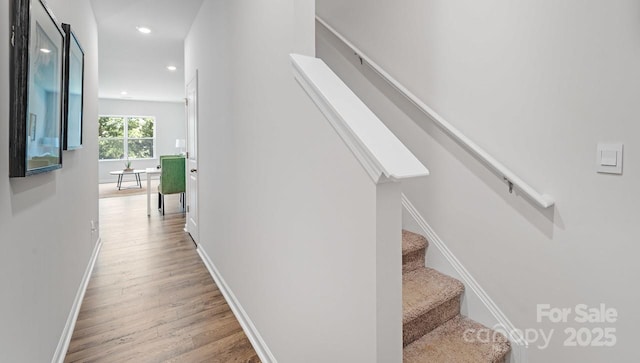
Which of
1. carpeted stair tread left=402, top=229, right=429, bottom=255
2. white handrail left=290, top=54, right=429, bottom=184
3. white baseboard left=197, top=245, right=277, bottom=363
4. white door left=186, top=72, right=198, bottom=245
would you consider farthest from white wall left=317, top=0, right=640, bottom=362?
white door left=186, top=72, right=198, bottom=245

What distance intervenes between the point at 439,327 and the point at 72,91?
2.69m

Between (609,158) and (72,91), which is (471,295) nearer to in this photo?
(609,158)

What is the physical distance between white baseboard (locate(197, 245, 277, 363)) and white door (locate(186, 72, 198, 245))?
106cm

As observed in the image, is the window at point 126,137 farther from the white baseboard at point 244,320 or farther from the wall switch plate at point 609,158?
the wall switch plate at point 609,158

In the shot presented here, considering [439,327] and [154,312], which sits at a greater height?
[439,327]

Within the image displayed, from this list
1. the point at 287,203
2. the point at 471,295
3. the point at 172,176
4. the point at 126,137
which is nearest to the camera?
the point at 287,203

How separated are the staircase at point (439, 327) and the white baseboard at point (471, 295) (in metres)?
0.04

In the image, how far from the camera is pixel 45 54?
1424 millimetres

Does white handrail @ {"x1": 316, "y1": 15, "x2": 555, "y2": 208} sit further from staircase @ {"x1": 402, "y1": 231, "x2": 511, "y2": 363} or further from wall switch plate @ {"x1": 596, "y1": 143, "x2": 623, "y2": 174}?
staircase @ {"x1": 402, "y1": 231, "x2": 511, "y2": 363}

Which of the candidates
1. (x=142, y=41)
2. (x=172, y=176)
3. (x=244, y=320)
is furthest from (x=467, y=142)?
(x=172, y=176)

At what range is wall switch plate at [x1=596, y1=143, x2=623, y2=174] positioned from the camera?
1222 mm

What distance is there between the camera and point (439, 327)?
168cm

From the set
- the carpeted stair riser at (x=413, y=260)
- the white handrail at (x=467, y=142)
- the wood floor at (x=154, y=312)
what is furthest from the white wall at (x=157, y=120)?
the carpeted stair riser at (x=413, y=260)

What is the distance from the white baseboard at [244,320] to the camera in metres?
1.80
